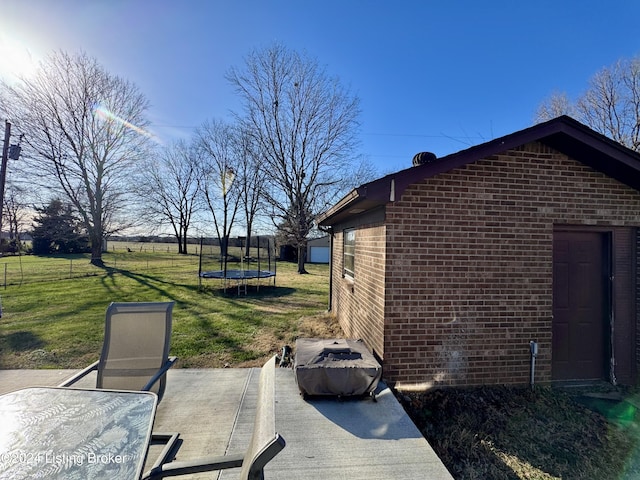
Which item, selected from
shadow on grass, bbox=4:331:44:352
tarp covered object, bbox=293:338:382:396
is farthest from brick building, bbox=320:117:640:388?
shadow on grass, bbox=4:331:44:352

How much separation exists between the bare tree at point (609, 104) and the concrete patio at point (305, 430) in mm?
21975

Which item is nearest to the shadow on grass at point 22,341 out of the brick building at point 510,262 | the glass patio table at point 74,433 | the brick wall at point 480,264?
the glass patio table at point 74,433

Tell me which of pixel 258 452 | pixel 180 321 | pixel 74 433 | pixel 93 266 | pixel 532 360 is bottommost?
pixel 180 321

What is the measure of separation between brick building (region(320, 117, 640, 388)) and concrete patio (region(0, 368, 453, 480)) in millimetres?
1007

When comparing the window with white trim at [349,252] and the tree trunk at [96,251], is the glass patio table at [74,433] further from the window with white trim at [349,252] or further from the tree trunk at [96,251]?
the tree trunk at [96,251]

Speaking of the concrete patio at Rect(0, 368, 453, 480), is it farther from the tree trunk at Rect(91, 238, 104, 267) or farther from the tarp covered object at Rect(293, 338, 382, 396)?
the tree trunk at Rect(91, 238, 104, 267)

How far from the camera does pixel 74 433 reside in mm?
1749

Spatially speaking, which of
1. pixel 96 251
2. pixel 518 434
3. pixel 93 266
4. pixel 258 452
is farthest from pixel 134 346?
pixel 96 251

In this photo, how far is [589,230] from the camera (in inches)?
167

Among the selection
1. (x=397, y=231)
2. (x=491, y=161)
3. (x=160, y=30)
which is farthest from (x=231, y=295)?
(x=491, y=161)

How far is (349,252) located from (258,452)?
5.43m

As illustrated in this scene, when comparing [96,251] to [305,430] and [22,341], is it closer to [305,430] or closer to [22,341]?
[22,341]

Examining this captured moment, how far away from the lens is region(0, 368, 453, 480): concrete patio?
2316 mm

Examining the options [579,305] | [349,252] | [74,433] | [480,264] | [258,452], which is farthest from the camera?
[349,252]
